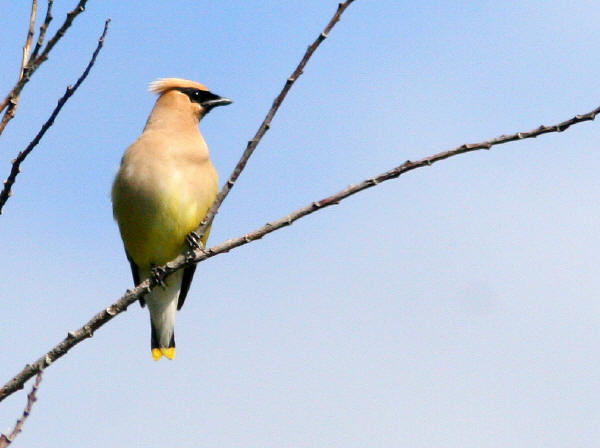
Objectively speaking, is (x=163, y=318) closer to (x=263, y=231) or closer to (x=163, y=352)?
(x=163, y=352)

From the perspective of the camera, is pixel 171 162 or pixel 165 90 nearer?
pixel 171 162

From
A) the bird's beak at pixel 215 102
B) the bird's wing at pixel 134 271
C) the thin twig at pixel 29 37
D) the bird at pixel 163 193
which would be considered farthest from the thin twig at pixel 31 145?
the bird's beak at pixel 215 102

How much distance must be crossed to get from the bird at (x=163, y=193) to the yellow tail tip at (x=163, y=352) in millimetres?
437

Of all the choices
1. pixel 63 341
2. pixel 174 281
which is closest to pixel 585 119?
pixel 63 341

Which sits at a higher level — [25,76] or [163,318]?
[163,318]

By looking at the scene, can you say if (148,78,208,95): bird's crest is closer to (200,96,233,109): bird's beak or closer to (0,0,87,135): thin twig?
(200,96,233,109): bird's beak

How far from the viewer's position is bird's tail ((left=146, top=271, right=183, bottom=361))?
21.7ft

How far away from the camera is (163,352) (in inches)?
269

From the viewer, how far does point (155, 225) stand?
18.8 ft

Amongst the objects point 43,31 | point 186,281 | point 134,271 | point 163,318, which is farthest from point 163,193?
point 43,31

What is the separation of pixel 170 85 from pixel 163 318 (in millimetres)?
1626

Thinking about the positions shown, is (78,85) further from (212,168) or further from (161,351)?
(161,351)

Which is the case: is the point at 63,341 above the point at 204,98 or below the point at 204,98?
below

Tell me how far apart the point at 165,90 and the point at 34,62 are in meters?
4.46
